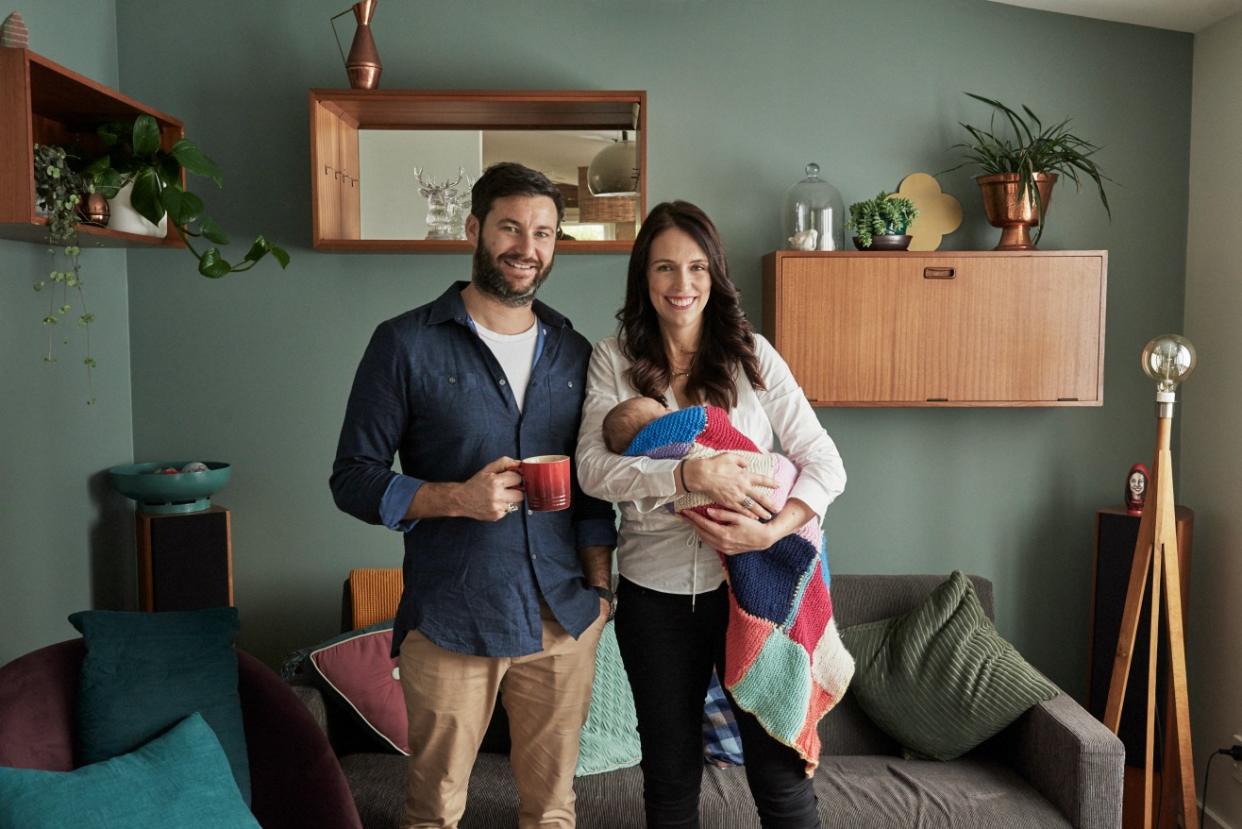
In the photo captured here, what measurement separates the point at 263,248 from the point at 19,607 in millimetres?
1135

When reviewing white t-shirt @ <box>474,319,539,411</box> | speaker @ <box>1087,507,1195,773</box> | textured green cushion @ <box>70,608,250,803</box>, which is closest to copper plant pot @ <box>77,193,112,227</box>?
textured green cushion @ <box>70,608,250,803</box>

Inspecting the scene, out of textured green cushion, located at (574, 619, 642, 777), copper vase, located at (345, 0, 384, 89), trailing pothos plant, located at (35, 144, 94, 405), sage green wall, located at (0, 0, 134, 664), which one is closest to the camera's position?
trailing pothos plant, located at (35, 144, 94, 405)

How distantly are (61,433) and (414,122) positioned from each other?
137 cm

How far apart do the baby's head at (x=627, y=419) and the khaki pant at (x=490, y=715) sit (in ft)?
1.14

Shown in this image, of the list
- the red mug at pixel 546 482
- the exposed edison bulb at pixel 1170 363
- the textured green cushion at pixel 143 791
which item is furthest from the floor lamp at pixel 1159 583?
the textured green cushion at pixel 143 791

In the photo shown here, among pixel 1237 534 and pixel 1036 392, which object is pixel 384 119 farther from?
pixel 1237 534

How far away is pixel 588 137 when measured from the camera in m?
→ 3.17

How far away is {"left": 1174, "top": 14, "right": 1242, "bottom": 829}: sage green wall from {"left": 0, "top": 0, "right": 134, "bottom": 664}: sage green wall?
131 inches

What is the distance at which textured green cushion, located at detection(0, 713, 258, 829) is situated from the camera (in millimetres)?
1565

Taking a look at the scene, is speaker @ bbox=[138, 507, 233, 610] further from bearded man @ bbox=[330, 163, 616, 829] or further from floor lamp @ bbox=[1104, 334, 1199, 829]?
floor lamp @ bbox=[1104, 334, 1199, 829]

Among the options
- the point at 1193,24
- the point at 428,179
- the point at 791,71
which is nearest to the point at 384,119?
the point at 428,179

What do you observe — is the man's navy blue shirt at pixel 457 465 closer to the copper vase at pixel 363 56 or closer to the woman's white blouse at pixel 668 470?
the woman's white blouse at pixel 668 470

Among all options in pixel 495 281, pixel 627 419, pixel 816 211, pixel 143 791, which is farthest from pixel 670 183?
pixel 143 791

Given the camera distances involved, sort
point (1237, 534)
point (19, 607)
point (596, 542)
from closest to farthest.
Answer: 1. point (596, 542)
2. point (19, 607)
3. point (1237, 534)
